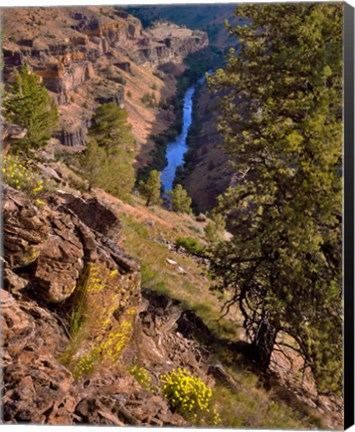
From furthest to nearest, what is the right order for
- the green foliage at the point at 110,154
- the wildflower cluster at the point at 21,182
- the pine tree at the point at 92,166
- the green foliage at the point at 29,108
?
the green foliage at the point at 110,154 → the pine tree at the point at 92,166 → the green foliage at the point at 29,108 → the wildflower cluster at the point at 21,182

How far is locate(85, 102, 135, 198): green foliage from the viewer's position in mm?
23859

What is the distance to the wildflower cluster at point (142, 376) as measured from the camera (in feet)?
20.9

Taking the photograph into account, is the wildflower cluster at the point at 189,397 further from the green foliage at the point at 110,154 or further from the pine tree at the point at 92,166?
the green foliage at the point at 110,154

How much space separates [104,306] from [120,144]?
874 inches

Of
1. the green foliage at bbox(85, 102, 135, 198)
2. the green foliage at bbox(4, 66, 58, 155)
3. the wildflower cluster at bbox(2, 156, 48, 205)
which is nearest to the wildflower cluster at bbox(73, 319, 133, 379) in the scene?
the wildflower cluster at bbox(2, 156, 48, 205)

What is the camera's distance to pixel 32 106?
64.4 ft

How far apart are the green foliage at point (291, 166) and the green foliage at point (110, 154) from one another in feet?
54.9

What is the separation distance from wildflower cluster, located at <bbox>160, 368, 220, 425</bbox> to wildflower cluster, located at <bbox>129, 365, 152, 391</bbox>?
0.77 ft

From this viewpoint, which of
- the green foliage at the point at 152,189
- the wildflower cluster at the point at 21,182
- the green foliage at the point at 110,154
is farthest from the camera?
the green foliage at the point at 152,189

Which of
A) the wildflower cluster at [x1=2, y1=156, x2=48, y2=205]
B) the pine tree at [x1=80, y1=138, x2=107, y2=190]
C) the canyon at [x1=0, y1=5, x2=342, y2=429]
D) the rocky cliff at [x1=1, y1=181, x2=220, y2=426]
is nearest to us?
the rocky cliff at [x1=1, y1=181, x2=220, y2=426]

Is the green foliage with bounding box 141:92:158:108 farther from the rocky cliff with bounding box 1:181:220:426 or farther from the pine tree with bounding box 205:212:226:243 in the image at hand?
the rocky cliff with bounding box 1:181:220:426

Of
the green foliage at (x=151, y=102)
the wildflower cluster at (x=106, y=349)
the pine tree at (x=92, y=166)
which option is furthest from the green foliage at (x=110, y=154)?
the wildflower cluster at (x=106, y=349)

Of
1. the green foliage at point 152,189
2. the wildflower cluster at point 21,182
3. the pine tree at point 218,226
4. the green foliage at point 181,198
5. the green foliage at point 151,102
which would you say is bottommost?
the green foliage at point 152,189

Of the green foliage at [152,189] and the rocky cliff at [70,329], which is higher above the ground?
the rocky cliff at [70,329]
